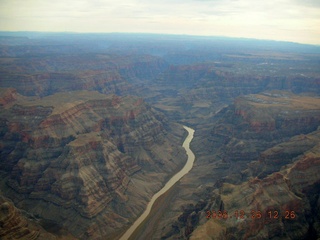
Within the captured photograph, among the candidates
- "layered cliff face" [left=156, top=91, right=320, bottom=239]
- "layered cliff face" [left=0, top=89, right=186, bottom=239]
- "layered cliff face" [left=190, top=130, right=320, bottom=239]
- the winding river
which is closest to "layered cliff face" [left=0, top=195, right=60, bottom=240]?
"layered cliff face" [left=0, top=89, right=186, bottom=239]

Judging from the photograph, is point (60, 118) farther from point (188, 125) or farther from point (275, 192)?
point (188, 125)

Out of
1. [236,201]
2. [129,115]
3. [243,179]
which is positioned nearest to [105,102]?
[129,115]
